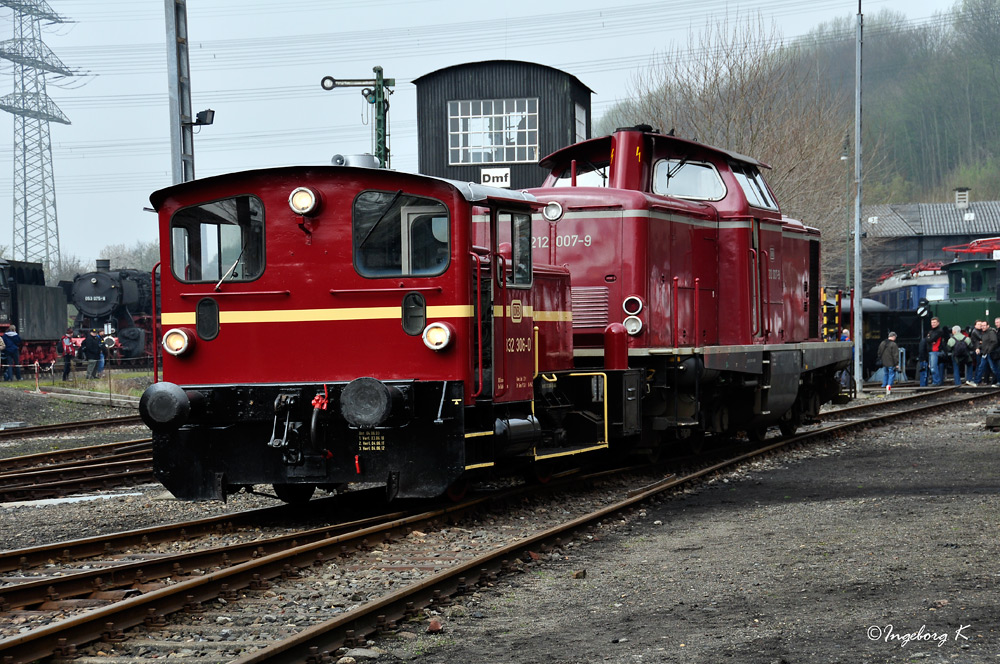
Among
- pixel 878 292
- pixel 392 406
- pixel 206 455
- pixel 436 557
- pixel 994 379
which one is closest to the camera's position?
pixel 436 557

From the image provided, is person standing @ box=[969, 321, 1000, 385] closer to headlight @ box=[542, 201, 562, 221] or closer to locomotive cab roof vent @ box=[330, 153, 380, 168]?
headlight @ box=[542, 201, 562, 221]

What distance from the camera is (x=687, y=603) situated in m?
6.23

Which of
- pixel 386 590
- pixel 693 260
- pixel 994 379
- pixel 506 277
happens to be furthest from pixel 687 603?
pixel 994 379

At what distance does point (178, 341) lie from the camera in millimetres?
8992

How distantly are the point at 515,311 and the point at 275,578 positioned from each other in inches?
141

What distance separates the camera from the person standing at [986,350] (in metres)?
26.8

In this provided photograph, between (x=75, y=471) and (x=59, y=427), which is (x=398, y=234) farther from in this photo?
(x=59, y=427)

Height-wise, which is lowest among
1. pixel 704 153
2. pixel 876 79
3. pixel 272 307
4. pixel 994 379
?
pixel 994 379

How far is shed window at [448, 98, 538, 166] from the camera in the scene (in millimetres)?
33875

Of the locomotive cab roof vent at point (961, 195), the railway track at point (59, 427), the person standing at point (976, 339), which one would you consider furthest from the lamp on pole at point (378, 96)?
the locomotive cab roof vent at point (961, 195)

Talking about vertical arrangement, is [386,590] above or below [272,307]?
below

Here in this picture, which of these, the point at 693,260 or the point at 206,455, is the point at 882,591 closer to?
the point at 206,455

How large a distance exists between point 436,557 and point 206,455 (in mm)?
2290

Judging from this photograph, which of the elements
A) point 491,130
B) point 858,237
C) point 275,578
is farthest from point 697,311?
point 491,130
